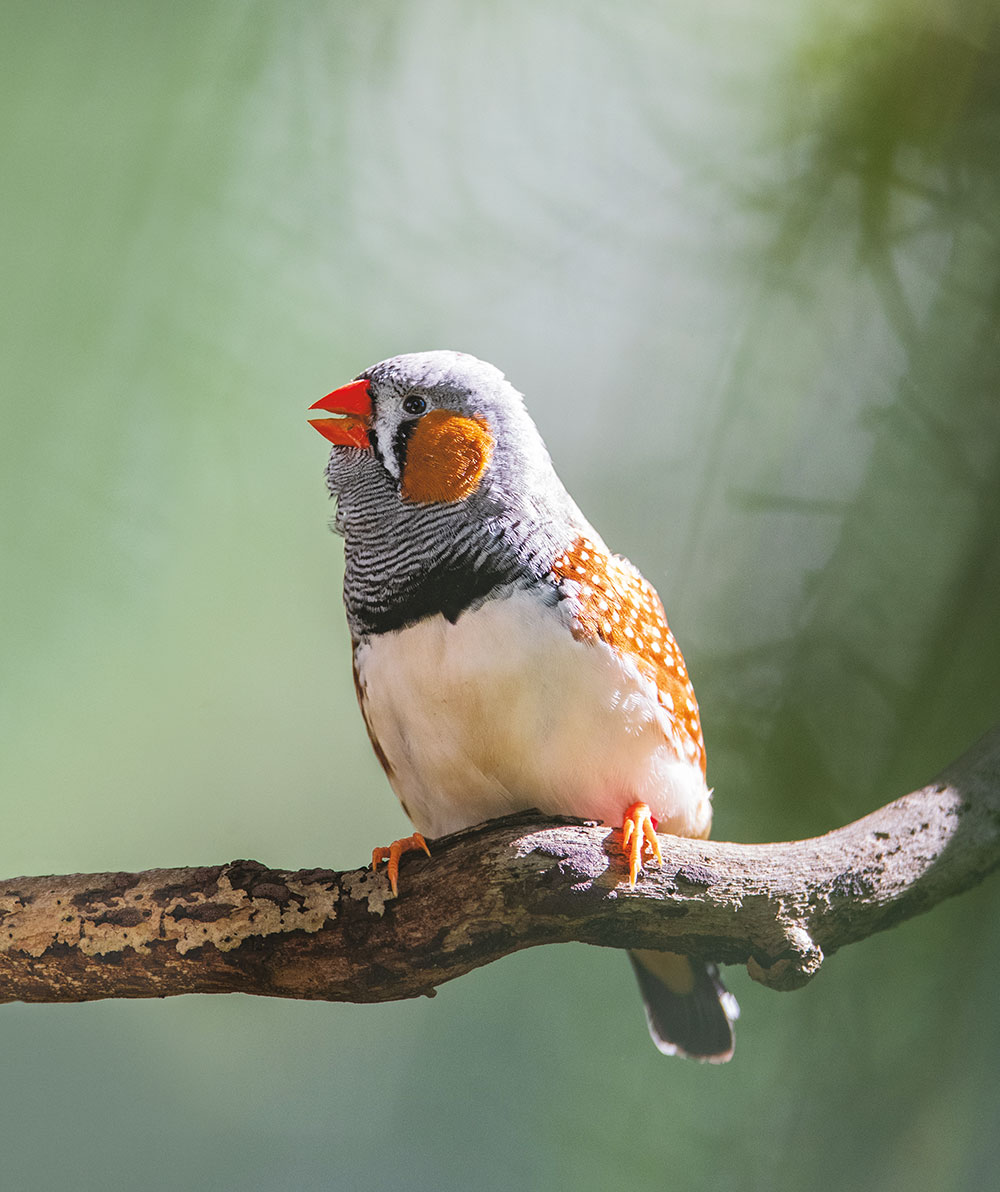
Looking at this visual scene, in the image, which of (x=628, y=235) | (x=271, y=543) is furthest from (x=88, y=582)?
(x=628, y=235)

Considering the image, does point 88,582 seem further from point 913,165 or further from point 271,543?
point 913,165

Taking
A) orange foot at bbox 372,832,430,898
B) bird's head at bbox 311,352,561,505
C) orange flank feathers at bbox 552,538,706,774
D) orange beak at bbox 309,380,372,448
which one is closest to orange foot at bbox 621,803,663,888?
orange flank feathers at bbox 552,538,706,774

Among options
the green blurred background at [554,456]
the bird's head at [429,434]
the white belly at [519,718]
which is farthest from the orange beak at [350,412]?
the green blurred background at [554,456]

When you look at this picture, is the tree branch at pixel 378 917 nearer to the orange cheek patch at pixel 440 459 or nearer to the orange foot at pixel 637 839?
the orange foot at pixel 637 839

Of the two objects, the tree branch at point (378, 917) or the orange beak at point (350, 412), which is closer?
the tree branch at point (378, 917)

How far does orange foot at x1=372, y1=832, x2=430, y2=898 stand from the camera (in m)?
1.24

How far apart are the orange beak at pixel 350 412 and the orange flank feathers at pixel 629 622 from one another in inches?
11.3

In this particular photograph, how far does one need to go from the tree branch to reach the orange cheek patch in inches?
15.5

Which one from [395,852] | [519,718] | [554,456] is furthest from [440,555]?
[554,456]

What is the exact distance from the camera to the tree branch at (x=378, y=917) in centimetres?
122

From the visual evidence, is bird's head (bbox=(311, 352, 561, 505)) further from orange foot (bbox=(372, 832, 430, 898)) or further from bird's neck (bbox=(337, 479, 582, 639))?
orange foot (bbox=(372, 832, 430, 898))

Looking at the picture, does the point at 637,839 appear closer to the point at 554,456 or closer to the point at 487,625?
the point at 487,625

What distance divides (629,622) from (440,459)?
0.30 m

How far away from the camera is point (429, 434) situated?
1.32 metres
